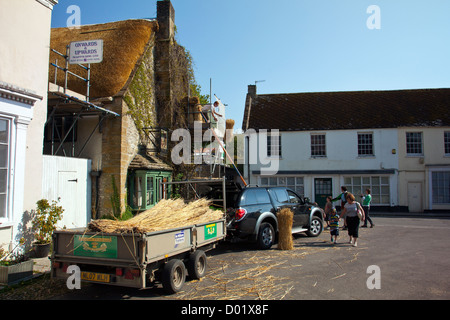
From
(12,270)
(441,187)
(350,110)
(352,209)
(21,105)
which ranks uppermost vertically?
(350,110)

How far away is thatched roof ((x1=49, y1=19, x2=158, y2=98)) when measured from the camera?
41.8ft

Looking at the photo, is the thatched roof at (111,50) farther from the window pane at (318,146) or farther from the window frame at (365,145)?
the window frame at (365,145)

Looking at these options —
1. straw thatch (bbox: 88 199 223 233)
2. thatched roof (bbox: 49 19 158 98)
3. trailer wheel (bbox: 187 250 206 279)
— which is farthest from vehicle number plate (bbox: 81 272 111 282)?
thatched roof (bbox: 49 19 158 98)

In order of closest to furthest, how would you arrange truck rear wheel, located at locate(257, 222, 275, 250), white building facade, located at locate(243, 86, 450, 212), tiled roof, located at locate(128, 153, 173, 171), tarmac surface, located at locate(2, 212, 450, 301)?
tarmac surface, located at locate(2, 212, 450, 301), truck rear wheel, located at locate(257, 222, 275, 250), tiled roof, located at locate(128, 153, 173, 171), white building facade, located at locate(243, 86, 450, 212)

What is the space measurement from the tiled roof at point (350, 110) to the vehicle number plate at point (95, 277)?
62.5 feet

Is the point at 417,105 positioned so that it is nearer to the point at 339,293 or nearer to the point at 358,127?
the point at 358,127

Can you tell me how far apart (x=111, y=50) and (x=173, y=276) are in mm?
11501

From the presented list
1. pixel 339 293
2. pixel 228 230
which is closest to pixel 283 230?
pixel 228 230

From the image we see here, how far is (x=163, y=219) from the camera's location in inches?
236

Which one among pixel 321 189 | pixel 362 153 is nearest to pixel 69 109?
pixel 321 189

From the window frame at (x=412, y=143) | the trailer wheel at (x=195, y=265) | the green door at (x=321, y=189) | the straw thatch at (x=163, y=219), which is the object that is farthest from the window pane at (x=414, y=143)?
the trailer wheel at (x=195, y=265)

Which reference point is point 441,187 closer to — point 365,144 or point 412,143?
point 412,143

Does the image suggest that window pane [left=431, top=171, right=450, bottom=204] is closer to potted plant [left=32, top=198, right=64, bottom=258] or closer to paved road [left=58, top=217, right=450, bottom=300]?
paved road [left=58, top=217, right=450, bottom=300]
